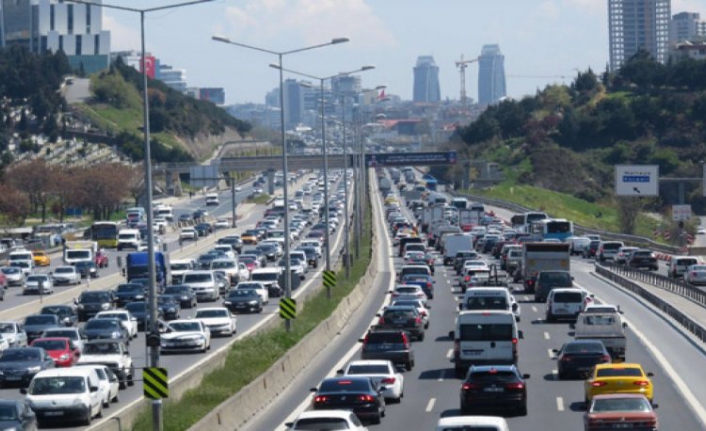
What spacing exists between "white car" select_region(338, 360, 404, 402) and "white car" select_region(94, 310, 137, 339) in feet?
53.9

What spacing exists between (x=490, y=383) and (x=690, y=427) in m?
3.93

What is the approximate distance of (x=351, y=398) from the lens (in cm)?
3122

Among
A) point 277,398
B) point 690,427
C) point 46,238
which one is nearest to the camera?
point 690,427

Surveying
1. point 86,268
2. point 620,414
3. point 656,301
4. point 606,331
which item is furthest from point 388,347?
point 86,268

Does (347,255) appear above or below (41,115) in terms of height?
below

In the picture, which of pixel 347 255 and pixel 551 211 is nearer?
pixel 347 255

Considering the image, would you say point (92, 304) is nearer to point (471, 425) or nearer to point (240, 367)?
point (240, 367)

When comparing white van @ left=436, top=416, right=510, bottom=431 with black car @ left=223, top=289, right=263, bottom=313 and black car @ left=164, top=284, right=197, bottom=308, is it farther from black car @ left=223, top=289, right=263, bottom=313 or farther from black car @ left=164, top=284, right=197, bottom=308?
black car @ left=164, top=284, right=197, bottom=308

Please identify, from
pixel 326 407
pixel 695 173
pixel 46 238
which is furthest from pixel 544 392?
pixel 695 173

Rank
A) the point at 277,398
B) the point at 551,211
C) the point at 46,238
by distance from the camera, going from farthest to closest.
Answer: the point at 551,211, the point at 46,238, the point at 277,398

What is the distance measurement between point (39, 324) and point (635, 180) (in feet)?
178

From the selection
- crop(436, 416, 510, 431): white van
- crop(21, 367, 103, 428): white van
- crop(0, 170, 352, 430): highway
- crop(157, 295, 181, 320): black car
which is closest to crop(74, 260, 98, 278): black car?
crop(0, 170, 352, 430): highway

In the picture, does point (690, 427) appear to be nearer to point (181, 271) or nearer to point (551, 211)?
point (181, 271)

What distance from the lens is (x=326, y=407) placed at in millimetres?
30750
